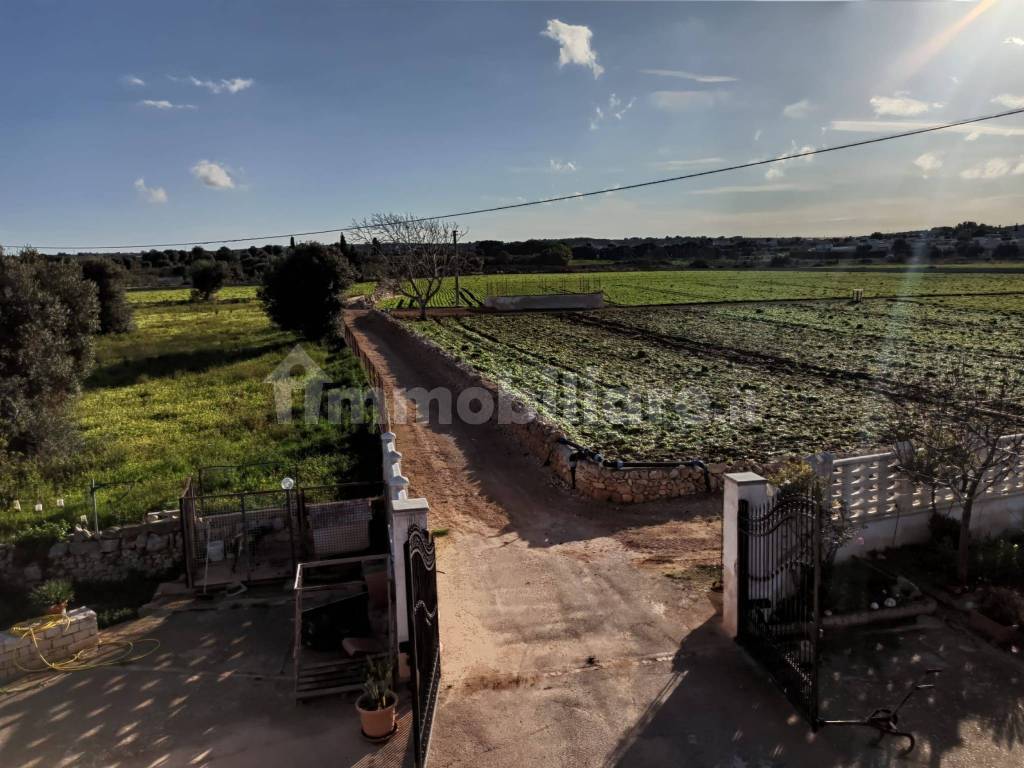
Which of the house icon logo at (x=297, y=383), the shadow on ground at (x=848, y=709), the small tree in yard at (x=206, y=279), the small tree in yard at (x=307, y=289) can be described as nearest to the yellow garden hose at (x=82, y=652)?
the shadow on ground at (x=848, y=709)

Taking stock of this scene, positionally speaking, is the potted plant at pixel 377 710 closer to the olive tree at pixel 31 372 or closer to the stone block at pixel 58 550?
the stone block at pixel 58 550

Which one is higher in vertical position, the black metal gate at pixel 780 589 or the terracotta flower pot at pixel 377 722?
the black metal gate at pixel 780 589

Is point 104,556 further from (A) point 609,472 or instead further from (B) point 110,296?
(B) point 110,296

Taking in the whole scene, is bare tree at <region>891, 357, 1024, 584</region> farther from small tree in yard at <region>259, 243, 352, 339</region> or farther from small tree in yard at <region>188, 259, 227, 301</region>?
small tree in yard at <region>188, 259, 227, 301</region>

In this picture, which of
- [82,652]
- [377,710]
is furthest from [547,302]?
[377,710]

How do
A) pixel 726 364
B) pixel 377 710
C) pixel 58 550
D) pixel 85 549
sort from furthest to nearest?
pixel 726 364, pixel 85 549, pixel 58 550, pixel 377 710

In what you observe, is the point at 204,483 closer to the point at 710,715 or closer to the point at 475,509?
the point at 475,509
